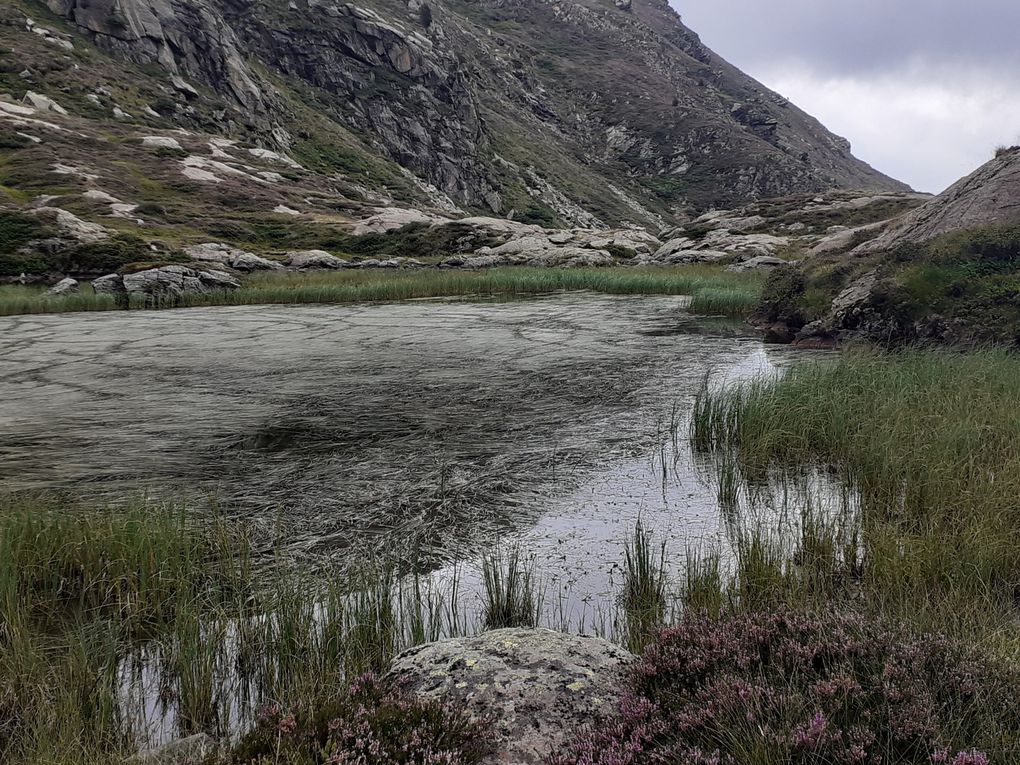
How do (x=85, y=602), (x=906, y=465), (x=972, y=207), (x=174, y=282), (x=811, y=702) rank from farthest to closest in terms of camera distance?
1. (x=174, y=282)
2. (x=972, y=207)
3. (x=906, y=465)
4. (x=85, y=602)
5. (x=811, y=702)

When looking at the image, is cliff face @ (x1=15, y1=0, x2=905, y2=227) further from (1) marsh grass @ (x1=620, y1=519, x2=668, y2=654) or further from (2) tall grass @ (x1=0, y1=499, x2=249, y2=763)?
(1) marsh grass @ (x1=620, y1=519, x2=668, y2=654)

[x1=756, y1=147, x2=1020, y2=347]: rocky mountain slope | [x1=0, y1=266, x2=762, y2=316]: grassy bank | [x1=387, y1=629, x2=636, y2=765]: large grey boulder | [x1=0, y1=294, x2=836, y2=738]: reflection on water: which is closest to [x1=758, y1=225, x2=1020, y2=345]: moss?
[x1=756, y1=147, x2=1020, y2=347]: rocky mountain slope

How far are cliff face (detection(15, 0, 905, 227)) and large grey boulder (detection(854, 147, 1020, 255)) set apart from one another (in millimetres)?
65763

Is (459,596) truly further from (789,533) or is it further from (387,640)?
(789,533)

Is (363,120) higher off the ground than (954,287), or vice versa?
(363,120)

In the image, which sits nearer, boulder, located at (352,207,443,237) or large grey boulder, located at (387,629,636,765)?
large grey boulder, located at (387,629,636,765)

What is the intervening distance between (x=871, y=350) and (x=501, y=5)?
671ft

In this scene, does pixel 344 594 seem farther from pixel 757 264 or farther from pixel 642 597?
pixel 757 264

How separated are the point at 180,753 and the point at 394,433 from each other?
557 cm

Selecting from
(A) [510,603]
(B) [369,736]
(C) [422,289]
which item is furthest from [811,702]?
(C) [422,289]

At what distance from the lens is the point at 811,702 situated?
7.58 feet

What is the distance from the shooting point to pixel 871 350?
1127 cm

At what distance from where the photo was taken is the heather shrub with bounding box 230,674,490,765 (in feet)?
7.43

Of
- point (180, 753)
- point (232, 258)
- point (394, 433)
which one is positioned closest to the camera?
point (180, 753)
